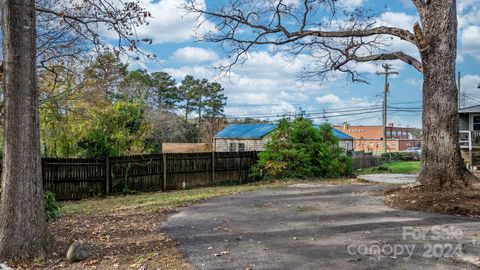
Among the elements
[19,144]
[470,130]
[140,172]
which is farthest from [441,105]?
[470,130]

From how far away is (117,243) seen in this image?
5.57 meters

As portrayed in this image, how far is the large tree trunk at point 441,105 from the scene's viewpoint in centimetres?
891

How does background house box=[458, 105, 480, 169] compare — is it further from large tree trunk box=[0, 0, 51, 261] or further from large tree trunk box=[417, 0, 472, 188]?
large tree trunk box=[0, 0, 51, 261]

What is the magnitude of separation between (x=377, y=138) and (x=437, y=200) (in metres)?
64.0

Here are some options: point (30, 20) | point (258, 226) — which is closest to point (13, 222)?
point (30, 20)

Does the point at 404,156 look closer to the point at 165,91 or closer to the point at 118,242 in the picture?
the point at 165,91

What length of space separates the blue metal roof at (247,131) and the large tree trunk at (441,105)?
20.5 metres

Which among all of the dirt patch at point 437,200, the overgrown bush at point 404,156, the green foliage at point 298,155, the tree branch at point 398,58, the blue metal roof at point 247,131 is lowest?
the overgrown bush at point 404,156

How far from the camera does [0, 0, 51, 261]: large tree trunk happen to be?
16.3ft

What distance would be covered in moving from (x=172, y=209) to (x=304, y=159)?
28.2 feet

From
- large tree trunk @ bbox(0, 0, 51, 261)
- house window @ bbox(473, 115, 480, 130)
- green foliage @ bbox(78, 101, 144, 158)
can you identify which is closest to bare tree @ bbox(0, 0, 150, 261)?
large tree trunk @ bbox(0, 0, 51, 261)

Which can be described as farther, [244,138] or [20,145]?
[244,138]

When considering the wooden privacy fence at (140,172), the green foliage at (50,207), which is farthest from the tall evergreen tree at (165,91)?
the green foliage at (50,207)

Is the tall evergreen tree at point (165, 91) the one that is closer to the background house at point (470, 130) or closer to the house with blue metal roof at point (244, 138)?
the house with blue metal roof at point (244, 138)
